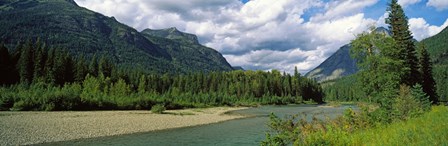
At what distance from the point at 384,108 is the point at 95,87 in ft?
245

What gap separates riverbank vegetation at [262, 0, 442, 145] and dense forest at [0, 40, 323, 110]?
4055 cm

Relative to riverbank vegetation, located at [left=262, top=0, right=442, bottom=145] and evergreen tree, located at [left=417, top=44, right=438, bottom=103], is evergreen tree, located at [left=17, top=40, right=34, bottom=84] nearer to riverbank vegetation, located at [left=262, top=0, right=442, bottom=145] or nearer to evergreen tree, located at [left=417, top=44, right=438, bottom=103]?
riverbank vegetation, located at [left=262, top=0, right=442, bottom=145]

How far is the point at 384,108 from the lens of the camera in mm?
18625

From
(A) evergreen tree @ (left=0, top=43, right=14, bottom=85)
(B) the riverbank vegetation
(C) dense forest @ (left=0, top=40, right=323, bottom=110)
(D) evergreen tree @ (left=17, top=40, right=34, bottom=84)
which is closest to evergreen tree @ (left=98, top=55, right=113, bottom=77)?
(C) dense forest @ (left=0, top=40, right=323, bottom=110)

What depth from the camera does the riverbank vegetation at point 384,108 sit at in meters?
10.1

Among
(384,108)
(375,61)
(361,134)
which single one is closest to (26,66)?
(375,61)

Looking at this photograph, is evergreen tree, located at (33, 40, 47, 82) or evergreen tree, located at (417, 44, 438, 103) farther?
evergreen tree, located at (33, 40, 47, 82)

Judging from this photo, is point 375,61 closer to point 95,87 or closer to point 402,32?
point 402,32

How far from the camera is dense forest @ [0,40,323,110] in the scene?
57188 millimetres

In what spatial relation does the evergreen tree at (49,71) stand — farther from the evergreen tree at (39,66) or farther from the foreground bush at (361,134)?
the foreground bush at (361,134)

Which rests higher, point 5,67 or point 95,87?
point 5,67

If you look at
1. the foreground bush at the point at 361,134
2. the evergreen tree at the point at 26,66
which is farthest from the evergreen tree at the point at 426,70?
the evergreen tree at the point at 26,66

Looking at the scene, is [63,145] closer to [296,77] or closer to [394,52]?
[394,52]

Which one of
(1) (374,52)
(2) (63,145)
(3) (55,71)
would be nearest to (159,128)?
(2) (63,145)
